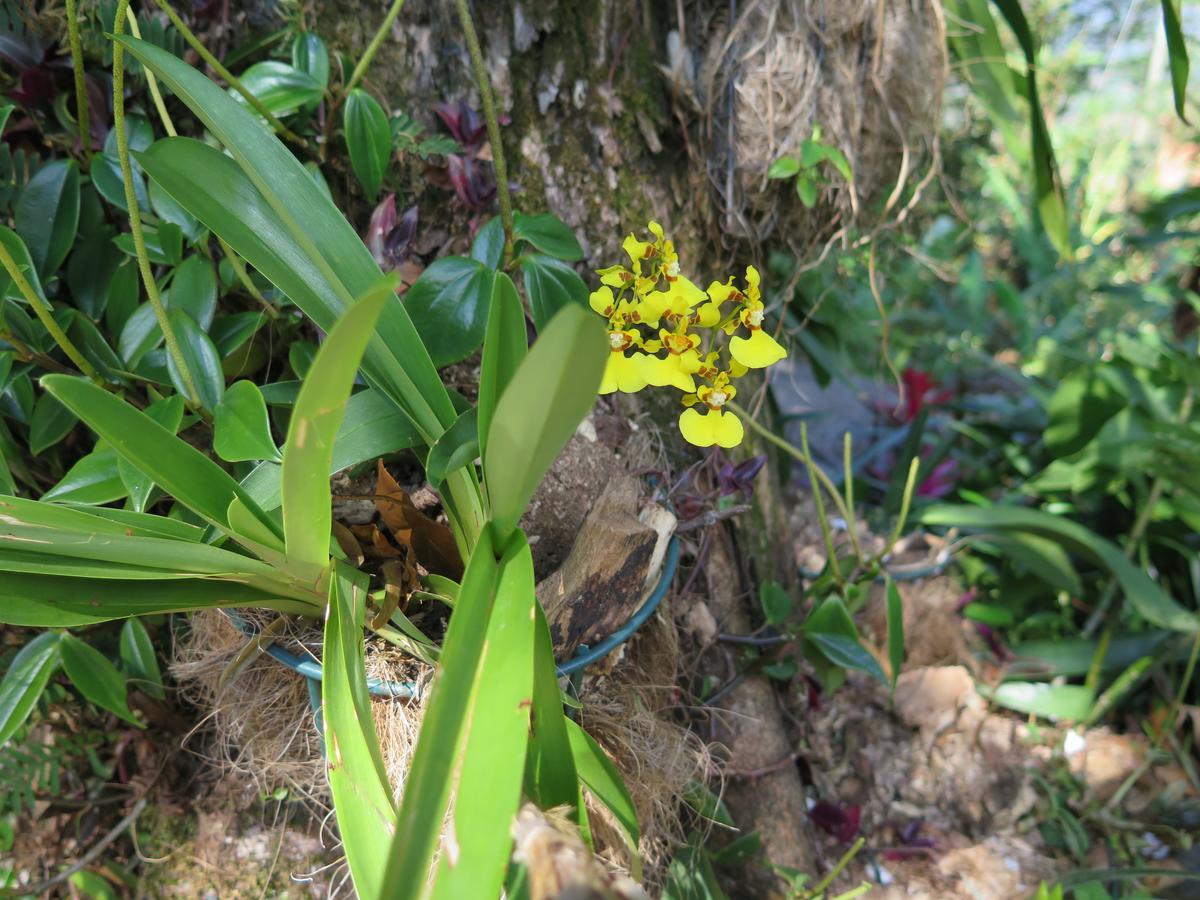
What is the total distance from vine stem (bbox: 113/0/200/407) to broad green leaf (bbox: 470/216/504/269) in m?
0.25

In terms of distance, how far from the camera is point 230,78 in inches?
25.2

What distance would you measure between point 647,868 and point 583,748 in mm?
286

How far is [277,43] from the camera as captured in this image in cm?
77

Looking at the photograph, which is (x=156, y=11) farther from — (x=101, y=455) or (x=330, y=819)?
(x=330, y=819)

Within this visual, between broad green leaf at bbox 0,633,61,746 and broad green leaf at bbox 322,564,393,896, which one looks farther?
broad green leaf at bbox 0,633,61,746

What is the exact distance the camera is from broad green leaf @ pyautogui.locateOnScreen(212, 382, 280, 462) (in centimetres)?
56

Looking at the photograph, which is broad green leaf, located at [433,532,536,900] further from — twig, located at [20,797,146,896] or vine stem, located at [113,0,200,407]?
twig, located at [20,797,146,896]

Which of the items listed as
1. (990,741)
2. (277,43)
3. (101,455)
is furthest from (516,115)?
(990,741)

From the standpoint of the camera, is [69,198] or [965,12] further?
[965,12]

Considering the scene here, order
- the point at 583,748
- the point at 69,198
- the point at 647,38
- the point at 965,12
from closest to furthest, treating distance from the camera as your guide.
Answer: the point at 583,748 < the point at 69,198 < the point at 647,38 < the point at 965,12

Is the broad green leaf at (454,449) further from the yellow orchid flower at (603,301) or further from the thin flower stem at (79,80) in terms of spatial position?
the thin flower stem at (79,80)

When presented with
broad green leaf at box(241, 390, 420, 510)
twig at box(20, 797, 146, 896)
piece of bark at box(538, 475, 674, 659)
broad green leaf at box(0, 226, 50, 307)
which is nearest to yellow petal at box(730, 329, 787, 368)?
piece of bark at box(538, 475, 674, 659)

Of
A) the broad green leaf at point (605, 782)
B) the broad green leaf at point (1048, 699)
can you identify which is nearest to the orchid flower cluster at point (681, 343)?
the broad green leaf at point (605, 782)

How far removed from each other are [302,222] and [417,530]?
25 centimetres
